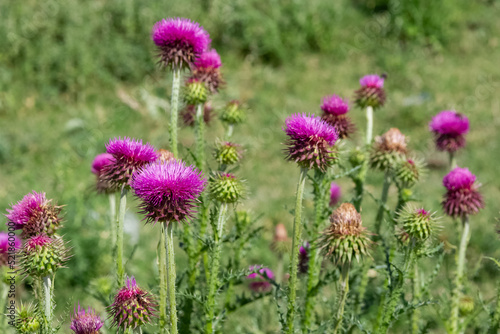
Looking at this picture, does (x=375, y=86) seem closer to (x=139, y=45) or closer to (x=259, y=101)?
(x=259, y=101)

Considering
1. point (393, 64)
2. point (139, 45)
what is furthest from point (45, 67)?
point (393, 64)

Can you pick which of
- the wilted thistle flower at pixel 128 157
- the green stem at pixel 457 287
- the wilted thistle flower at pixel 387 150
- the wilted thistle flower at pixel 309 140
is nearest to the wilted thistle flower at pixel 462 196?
the green stem at pixel 457 287

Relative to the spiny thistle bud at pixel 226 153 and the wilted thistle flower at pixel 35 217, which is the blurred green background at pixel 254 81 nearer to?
the spiny thistle bud at pixel 226 153

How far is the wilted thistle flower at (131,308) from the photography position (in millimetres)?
1841

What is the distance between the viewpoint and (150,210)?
184 cm

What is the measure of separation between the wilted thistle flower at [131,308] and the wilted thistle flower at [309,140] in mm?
730

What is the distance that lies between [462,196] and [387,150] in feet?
1.46

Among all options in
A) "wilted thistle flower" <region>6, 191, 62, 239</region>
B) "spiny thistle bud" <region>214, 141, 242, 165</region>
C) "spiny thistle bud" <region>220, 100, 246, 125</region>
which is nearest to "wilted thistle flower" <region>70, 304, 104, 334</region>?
"wilted thistle flower" <region>6, 191, 62, 239</region>

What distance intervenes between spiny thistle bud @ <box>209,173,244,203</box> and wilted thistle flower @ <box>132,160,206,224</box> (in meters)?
0.39

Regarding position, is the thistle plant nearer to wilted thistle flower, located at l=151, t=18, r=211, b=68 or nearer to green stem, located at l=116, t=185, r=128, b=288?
green stem, located at l=116, t=185, r=128, b=288

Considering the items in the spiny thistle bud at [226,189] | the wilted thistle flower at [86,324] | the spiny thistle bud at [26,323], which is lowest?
the wilted thistle flower at [86,324]

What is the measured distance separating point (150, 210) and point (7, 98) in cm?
649

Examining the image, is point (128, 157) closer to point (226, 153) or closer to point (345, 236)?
point (226, 153)

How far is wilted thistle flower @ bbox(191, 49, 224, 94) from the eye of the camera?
2846 millimetres
